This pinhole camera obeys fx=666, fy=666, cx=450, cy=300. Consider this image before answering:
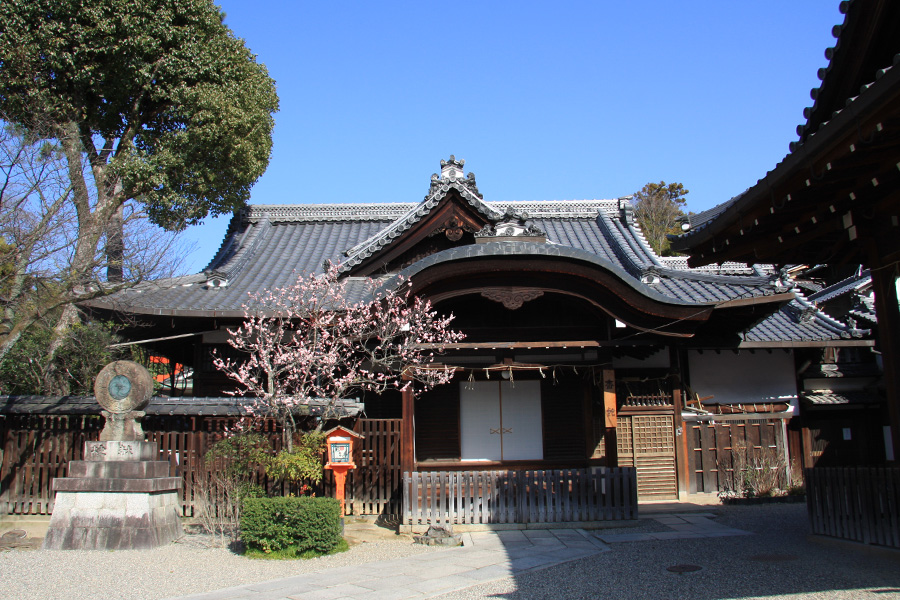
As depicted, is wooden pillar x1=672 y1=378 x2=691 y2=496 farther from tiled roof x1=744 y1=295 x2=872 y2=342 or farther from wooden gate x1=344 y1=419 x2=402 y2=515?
wooden gate x1=344 y1=419 x2=402 y2=515

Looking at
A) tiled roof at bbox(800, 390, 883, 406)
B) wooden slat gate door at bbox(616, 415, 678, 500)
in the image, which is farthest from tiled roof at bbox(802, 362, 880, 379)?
wooden slat gate door at bbox(616, 415, 678, 500)

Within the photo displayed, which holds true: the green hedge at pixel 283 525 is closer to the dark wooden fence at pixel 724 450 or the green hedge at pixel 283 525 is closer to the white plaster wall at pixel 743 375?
the dark wooden fence at pixel 724 450

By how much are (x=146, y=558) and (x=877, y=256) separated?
30.2ft

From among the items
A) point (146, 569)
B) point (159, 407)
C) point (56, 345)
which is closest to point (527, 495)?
point (146, 569)

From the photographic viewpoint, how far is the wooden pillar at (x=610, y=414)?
11383 mm

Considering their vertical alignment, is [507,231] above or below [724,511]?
above

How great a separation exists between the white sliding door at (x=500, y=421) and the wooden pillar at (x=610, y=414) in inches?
73.1

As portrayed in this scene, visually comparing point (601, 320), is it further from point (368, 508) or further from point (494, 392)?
point (368, 508)

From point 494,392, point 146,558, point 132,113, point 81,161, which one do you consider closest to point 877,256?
point 494,392

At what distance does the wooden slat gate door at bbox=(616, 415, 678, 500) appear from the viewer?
41.8 feet

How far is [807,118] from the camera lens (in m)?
7.00

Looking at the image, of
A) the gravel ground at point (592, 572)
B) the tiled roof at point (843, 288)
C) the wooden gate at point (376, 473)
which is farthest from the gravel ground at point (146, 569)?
the tiled roof at point (843, 288)

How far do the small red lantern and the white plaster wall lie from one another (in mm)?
7367

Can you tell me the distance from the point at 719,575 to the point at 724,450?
21.3 ft
